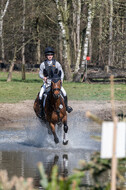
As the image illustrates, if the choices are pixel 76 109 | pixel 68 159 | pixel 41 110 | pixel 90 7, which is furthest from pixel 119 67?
pixel 68 159

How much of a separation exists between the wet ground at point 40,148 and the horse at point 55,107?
517 mm

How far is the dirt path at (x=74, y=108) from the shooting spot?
1969 centimetres

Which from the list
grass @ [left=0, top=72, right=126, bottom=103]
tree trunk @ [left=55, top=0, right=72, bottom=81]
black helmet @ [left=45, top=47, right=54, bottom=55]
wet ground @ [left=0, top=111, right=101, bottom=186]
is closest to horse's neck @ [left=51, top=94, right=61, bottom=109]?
wet ground @ [left=0, top=111, right=101, bottom=186]

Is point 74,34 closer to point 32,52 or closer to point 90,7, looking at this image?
point 32,52

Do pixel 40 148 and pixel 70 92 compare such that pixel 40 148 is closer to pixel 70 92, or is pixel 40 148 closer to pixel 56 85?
pixel 56 85

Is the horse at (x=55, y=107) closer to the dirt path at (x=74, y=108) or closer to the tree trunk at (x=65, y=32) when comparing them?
the dirt path at (x=74, y=108)

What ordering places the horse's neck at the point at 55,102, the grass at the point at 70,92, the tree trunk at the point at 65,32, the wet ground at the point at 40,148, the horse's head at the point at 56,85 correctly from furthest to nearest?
the tree trunk at the point at 65,32 → the grass at the point at 70,92 → the horse's neck at the point at 55,102 → the horse's head at the point at 56,85 → the wet ground at the point at 40,148

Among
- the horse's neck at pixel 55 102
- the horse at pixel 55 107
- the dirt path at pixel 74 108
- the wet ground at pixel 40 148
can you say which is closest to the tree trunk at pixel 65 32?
the dirt path at pixel 74 108

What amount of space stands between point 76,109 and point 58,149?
7841mm

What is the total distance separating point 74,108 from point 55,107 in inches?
321

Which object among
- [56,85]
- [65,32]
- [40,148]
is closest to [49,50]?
[56,85]

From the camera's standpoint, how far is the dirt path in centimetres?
1969

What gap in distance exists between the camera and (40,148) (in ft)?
42.7

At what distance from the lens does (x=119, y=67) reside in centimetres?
3366
